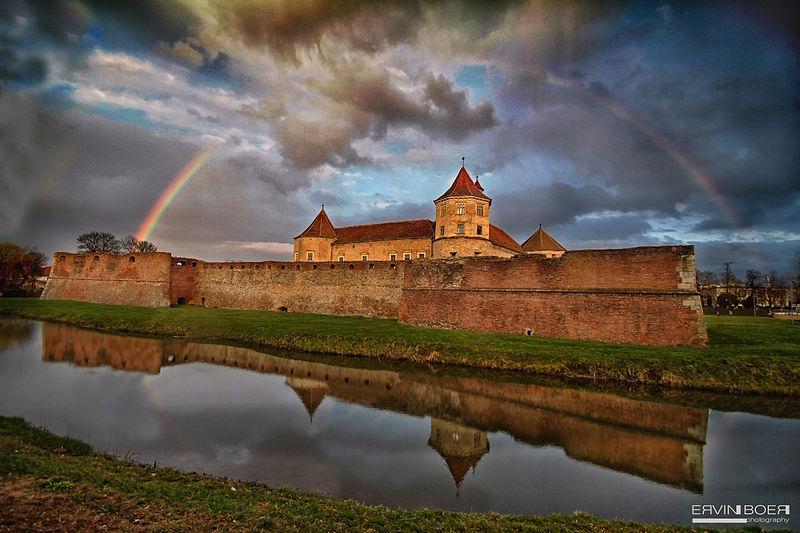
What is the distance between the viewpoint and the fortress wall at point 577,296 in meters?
13.9

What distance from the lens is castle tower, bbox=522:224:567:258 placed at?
104 feet

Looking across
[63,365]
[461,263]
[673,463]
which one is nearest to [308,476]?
[673,463]

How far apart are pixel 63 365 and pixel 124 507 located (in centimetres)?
1243

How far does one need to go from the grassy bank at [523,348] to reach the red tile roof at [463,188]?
10379 mm

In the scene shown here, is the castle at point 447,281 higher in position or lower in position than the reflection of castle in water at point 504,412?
higher

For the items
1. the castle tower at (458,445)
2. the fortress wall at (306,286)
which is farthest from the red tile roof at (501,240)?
the castle tower at (458,445)

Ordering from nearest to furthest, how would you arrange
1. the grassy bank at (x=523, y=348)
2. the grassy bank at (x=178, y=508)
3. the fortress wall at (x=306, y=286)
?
the grassy bank at (x=178, y=508) < the grassy bank at (x=523, y=348) < the fortress wall at (x=306, y=286)

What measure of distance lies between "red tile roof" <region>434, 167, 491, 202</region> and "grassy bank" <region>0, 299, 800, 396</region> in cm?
1038

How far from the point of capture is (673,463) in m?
7.16

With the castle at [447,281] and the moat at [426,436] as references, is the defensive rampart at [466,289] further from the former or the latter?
the moat at [426,436]

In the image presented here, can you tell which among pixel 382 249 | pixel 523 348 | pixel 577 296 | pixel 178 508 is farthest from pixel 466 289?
pixel 178 508

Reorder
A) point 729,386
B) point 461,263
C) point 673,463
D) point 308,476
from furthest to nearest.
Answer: point 461,263 → point 729,386 → point 673,463 → point 308,476

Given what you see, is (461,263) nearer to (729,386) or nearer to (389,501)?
(729,386)

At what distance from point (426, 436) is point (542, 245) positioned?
85.6 feet
